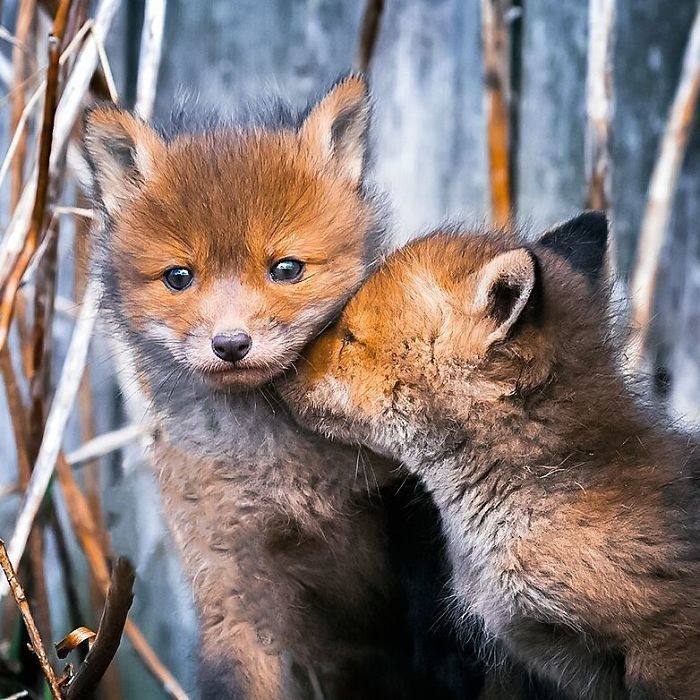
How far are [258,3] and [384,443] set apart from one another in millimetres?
1894

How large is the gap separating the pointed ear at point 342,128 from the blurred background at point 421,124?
3.58 ft

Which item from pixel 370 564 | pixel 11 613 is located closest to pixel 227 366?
pixel 370 564

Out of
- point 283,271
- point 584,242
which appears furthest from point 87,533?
point 584,242

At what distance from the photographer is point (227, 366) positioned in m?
1.95

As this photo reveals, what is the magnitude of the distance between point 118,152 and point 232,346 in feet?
2.01

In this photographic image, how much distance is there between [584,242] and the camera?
2205mm

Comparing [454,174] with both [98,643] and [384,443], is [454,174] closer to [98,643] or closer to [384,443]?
[384,443]

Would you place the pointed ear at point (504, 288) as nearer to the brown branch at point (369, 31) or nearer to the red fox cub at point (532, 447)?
the red fox cub at point (532, 447)

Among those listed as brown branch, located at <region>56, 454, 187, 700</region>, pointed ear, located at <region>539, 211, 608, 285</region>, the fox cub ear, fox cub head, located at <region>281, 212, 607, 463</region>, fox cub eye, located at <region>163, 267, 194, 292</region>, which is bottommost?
brown branch, located at <region>56, 454, 187, 700</region>

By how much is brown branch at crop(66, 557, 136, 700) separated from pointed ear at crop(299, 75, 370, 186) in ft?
2.92

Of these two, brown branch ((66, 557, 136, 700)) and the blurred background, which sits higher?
the blurred background

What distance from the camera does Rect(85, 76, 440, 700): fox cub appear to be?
2.01 metres

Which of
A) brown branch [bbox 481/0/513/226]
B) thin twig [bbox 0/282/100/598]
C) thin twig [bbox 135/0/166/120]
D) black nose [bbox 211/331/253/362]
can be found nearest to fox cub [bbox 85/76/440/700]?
black nose [bbox 211/331/253/362]

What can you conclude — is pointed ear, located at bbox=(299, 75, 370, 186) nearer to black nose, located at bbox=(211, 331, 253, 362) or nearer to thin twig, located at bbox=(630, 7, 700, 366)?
black nose, located at bbox=(211, 331, 253, 362)
